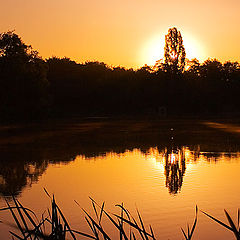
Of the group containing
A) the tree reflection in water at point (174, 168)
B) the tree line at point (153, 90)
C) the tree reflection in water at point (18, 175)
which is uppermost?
the tree line at point (153, 90)

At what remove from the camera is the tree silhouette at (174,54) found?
69938mm

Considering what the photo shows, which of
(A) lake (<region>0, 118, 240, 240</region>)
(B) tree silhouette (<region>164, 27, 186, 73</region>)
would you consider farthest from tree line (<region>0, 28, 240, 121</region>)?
(A) lake (<region>0, 118, 240, 240</region>)

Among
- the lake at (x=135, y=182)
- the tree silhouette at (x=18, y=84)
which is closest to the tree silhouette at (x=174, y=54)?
the tree silhouette at (x=18, y=84)

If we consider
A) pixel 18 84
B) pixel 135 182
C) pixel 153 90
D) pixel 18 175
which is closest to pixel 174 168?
pixel 135 182

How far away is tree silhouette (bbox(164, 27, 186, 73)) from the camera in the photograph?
69.9 m

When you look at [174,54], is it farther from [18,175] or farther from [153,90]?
[18,175]

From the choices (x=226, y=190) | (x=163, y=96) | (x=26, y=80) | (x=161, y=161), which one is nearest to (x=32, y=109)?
(x=26, y=80)

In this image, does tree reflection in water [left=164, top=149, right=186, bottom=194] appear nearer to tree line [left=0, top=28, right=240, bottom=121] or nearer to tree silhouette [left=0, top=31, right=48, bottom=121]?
tree silhouette [left=0, top=31, right=48, bottom=121]

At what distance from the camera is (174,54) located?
7050cm

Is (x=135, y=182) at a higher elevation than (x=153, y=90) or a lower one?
lower

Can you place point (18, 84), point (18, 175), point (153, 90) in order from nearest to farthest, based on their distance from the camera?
point (18, 175) < point (18, 84) < point (153, 90)

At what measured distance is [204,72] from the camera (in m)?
82.6

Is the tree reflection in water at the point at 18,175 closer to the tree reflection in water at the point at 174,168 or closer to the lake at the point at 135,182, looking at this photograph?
the lake at the point at 135,182

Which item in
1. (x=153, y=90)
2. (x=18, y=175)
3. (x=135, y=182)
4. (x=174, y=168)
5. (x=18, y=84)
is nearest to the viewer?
(x=135, y=182)
